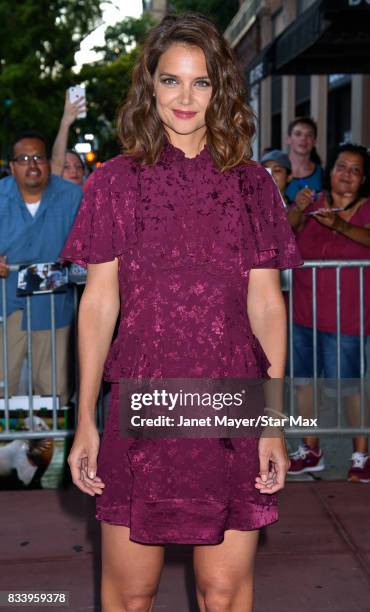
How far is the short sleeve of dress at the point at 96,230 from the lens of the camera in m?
2.62

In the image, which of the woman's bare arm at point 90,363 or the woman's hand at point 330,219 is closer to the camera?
the woman's bare arm at point 90,363

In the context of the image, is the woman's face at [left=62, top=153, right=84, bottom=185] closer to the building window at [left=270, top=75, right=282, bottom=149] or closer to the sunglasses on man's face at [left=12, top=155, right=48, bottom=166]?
the sunglasses on man's face at [left=12, top=155, right=48, bottom=166]

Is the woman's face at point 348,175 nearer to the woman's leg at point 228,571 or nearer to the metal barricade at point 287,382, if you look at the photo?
the metal barricade at point 287,382

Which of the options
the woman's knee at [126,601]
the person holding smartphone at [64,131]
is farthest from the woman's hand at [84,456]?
the person holding smartphone at [64,131]

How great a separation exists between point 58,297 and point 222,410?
3.60m

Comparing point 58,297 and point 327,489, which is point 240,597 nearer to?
point 327,489

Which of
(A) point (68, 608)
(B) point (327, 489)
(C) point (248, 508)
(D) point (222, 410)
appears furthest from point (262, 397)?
A: (B) point (327, 489)

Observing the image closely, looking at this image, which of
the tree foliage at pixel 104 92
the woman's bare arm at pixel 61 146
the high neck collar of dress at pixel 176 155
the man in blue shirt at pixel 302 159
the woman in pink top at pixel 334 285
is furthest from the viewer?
the tree foliage at pixel 104 92

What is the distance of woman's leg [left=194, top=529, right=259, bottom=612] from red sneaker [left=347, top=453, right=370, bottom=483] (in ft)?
10.7

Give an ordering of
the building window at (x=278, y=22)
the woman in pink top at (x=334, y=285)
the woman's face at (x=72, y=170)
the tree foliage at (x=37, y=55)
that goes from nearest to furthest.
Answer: the woman in pink top at (x=334, y=285), the woman's face at (x=72, y=170), the building window at (x=278, y=22), the tree foliage at (x=37, y=55)

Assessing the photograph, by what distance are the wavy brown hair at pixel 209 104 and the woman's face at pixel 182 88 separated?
0.06ft

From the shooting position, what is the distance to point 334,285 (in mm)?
5992

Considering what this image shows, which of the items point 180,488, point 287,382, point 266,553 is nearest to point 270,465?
point 180,488

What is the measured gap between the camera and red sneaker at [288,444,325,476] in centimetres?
604
